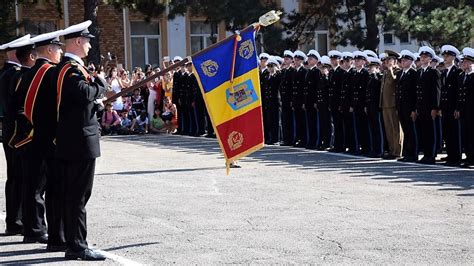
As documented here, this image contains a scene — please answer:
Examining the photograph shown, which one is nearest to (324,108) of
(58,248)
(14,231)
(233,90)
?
(233,90)

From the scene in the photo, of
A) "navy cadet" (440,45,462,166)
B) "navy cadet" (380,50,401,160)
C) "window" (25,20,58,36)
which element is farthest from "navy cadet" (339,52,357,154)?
"window" (25,20,58,36)

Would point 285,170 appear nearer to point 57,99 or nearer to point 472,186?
point 472,186

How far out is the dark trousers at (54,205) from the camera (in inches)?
347

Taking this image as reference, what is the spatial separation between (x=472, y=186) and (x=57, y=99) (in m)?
6.41

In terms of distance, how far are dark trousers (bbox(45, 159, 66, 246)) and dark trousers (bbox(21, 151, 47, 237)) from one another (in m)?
0.63

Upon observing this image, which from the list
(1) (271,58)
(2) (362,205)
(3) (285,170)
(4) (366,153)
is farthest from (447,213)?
(1) (271,58)

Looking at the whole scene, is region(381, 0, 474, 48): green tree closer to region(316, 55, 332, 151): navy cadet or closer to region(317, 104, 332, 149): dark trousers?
region(316, 55, 332, 151): navy cadet

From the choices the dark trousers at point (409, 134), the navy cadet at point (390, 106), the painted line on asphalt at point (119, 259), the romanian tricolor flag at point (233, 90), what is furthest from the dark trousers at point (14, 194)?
the navy cadet at point (390, 106)

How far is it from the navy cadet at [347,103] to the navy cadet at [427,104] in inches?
79.6

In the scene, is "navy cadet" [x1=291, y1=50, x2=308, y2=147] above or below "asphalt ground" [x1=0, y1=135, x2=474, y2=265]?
above

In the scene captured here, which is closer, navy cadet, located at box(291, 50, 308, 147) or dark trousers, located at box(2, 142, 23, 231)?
dark trousers, located at box(2, 142, 23, 231)

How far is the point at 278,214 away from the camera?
10867mm

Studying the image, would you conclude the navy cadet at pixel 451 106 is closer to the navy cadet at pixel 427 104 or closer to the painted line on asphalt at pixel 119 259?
the navy cadet at pixel 427 104

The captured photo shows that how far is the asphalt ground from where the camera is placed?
8.63m
